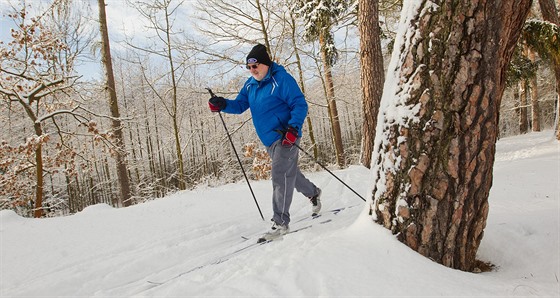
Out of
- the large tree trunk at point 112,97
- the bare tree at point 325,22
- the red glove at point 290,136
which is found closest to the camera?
the red glove at point 290,136

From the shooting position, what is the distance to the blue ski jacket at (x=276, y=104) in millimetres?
3025

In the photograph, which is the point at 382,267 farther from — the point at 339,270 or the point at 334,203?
the point at 334,203

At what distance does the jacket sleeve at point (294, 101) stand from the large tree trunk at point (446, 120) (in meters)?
1.12

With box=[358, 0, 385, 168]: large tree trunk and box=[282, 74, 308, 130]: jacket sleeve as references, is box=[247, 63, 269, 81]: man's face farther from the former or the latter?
box=[358, 0, 385, 168]: large tree trunk

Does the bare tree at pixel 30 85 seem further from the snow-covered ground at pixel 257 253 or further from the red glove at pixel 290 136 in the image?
the red glove at pixel 290 136

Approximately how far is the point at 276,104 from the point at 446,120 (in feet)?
5.55

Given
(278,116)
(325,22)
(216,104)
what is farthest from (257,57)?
(325,22)

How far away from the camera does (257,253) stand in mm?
2318

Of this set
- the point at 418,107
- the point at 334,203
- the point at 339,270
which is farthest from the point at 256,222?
the point at 418,107

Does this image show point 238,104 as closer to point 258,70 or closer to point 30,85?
point 258,70

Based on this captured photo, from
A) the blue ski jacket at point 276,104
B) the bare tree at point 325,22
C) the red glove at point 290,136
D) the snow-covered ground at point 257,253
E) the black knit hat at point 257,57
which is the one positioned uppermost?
the bare tree at point 325,22

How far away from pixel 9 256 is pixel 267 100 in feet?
9.42

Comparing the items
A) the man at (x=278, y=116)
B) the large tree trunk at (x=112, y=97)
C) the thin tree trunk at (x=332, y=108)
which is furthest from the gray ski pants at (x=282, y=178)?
the thin tree trunk at (x=332, y=108)

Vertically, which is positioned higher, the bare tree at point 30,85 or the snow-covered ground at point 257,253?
the bare tree at point 30,85
